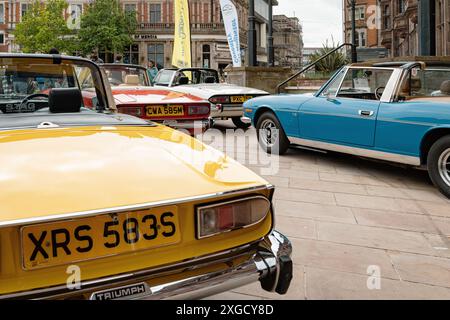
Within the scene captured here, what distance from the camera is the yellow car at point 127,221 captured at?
1564 mm

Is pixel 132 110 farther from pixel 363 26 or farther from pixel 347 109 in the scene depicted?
pixel 363 26

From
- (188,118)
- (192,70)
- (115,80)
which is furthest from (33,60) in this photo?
(192,70)

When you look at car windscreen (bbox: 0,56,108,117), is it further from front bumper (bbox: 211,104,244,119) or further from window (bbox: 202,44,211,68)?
window (bbox: 202,44,211,68)

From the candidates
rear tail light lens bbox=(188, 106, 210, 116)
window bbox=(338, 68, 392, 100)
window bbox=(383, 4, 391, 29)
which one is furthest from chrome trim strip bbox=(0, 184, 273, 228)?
window bbox=(383, 4, 391, 29)

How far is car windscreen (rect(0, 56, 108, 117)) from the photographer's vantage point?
3432 millimetres

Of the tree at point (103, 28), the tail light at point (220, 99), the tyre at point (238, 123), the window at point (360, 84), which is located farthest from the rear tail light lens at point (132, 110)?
the tree at point (103, 28)

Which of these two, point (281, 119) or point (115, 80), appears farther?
point (115, 80)

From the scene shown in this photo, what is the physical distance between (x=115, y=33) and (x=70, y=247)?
46.5 metres

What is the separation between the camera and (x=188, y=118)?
7.12 meters

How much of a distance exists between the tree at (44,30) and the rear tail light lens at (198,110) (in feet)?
133

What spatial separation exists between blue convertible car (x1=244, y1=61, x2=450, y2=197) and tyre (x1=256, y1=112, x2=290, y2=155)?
17 millimetres

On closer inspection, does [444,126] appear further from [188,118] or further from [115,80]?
[115,80]

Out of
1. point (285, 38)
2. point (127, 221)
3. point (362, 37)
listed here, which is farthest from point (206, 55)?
point (285, 38)
